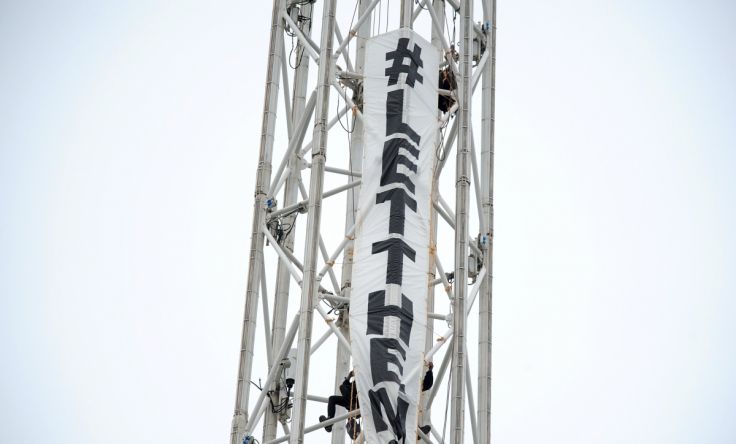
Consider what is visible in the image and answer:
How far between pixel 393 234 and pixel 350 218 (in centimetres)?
523

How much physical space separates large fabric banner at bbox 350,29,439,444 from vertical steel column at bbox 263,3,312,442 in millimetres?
2386

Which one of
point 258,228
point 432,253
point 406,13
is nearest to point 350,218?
point 258,228

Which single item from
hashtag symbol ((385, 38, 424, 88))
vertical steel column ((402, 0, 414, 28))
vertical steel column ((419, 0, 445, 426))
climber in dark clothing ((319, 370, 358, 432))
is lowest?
climber in dark clothing ((319, 370, 358, 432))

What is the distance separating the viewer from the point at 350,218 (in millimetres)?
39156

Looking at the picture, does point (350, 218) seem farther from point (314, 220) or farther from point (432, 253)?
point (314, 220)

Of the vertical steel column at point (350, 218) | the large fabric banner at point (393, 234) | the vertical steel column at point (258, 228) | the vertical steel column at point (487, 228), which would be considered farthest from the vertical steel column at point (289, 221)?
the vertical steel column at point (487, 228)

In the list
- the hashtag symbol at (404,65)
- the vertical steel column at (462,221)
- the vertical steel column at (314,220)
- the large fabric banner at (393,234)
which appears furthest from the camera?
the hashtag symbol at (404,65)

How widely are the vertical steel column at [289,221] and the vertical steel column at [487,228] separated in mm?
4589

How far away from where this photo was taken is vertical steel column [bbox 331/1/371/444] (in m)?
37.3

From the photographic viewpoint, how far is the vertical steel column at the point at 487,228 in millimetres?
35250

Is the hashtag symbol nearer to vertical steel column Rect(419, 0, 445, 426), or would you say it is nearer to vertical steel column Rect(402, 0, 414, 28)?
vertical steel column Rect(402, 0, 414, 28)

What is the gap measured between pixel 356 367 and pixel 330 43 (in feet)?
25.0

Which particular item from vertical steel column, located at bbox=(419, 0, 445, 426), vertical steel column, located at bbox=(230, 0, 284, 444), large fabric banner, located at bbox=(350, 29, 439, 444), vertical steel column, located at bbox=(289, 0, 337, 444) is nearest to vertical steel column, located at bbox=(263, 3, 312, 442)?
vertical steel column, located at bbox=(230, 0, 284, 444)

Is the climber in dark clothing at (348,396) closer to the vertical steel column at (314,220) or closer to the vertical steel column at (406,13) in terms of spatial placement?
the vertical steel column at (314,220)
